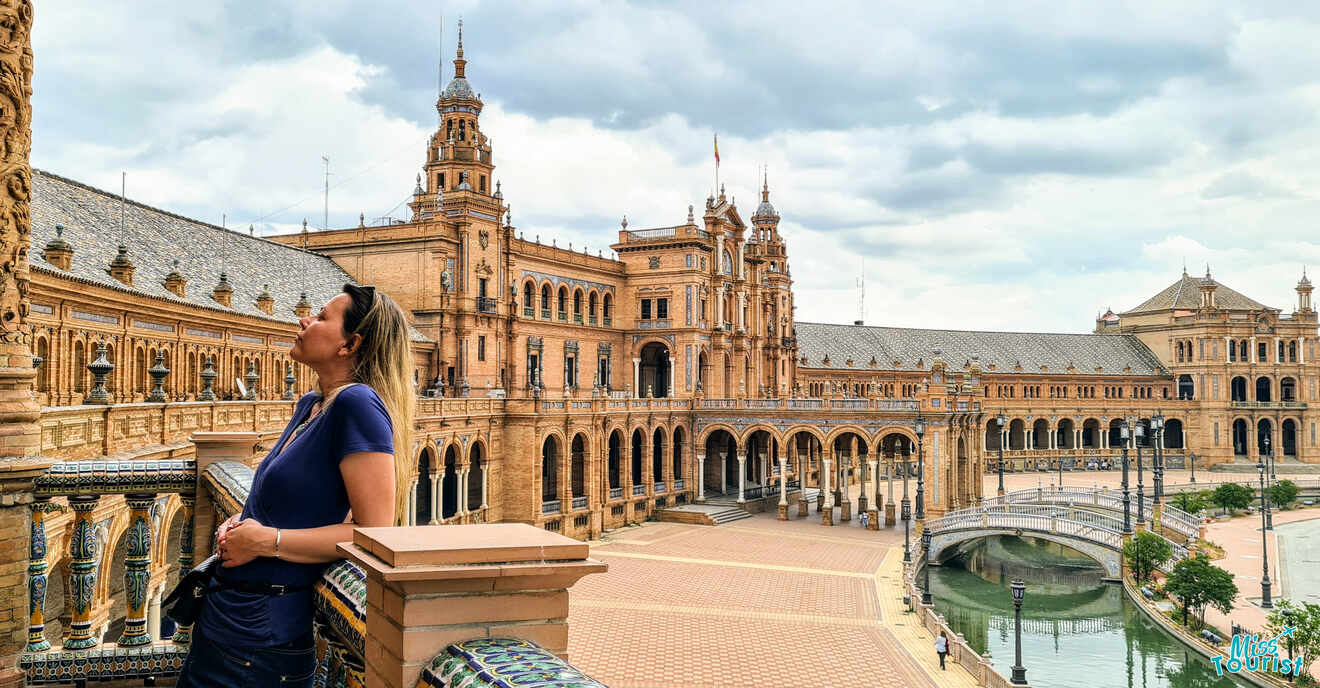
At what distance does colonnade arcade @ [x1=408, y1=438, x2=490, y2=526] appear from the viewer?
40.5 metres

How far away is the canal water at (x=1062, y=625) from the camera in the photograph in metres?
32.6

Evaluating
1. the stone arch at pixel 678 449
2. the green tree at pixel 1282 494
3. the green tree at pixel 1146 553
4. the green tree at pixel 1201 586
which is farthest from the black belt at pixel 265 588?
the green tree at pixel 1282 494

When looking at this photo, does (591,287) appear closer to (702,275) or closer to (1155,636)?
(702,275)

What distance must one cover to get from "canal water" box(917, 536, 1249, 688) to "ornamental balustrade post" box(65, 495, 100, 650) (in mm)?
30617

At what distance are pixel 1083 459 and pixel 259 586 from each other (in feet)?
316

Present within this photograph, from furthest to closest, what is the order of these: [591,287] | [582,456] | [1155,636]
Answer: [591,287]
[582,456]
[1155,636]

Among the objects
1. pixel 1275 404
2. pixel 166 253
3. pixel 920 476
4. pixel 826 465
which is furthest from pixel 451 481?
pixel 1275 404

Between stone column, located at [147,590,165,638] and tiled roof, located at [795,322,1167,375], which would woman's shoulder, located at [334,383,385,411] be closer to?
stone column, located at [147,590,165,638]

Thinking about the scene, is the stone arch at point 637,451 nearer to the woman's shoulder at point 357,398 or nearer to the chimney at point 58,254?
the chimney at point 58,254

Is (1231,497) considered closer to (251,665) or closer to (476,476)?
(476,476)

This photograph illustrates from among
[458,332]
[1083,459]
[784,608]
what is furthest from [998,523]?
[1083,459]

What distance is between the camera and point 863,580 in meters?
39.0

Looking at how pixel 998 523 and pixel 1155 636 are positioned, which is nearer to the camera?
pixel 1155 636

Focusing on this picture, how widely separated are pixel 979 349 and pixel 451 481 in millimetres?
67115
